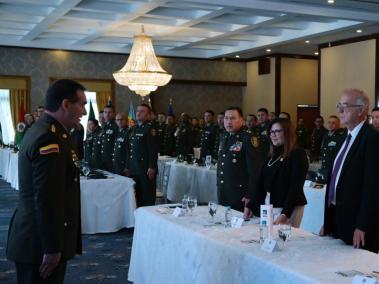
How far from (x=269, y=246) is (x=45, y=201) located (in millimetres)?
Answer: 1064

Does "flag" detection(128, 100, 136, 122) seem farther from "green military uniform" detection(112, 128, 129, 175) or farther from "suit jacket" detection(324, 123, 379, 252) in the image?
"suit jacket" detection(324, 123, 379, 252)

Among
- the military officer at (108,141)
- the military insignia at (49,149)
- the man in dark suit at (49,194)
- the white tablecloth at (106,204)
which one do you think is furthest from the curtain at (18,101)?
the military insignia at (49,149)

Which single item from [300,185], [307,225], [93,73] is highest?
[93,73]

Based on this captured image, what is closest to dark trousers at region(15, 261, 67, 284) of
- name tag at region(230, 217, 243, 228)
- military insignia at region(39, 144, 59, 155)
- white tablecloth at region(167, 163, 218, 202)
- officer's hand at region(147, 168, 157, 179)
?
military insignia at region(39, 144, 59, 155)

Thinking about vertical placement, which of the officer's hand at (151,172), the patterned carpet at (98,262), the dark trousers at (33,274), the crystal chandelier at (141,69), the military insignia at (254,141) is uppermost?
the crystal chandelier at (141,69)

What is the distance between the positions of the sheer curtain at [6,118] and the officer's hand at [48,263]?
12.2m

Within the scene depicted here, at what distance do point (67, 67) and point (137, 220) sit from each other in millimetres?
10890

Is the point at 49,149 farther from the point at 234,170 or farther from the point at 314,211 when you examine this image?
the point at 314,211

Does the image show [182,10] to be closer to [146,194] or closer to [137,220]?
[146,194]

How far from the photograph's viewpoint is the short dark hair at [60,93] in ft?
7.12

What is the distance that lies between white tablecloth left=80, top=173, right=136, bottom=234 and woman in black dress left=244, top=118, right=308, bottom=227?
272cm

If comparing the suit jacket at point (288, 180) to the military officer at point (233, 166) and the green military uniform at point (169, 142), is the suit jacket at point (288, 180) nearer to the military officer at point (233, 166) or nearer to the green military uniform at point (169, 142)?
the military officer at point (233, 166)

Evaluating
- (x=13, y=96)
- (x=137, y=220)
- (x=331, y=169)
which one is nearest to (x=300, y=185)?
(x=331, y=169)

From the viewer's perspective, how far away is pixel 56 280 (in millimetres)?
2207
